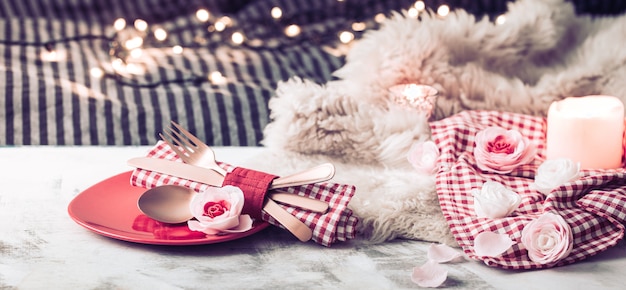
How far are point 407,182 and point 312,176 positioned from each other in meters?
0.15

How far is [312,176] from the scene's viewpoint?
69 centimetres

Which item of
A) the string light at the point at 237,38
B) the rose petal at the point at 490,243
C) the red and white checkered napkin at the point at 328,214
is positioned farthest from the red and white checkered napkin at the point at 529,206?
the string light at the point at 237,38

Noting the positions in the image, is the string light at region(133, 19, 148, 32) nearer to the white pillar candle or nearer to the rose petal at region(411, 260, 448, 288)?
the white pillar candle

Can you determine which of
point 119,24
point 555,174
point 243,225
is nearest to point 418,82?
point 555,174

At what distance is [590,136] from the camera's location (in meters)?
0.79

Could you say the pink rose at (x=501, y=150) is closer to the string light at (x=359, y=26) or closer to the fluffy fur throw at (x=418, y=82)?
the fluffy fur throw at (x=418, y=82)

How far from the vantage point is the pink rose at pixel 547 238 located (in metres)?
0.63

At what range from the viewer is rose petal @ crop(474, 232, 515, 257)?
641mm

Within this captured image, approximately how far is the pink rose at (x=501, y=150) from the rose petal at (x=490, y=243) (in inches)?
5.7

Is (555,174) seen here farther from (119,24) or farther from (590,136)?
(119,24)

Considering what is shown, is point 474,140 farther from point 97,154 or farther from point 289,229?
point 97,154

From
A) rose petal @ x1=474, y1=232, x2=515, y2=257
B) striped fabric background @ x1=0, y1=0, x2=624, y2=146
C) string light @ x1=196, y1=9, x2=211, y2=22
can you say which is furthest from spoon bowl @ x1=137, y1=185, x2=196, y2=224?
string light @ x1=196, y1=9, x2=211, y2=22

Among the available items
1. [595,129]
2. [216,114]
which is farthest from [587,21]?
[216,114]

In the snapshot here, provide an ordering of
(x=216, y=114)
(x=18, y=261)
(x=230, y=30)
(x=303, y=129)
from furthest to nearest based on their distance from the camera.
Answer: (x=230, y=30) → (x=216, y=114) → (x=303, y=129) → (x=18, y=261)
